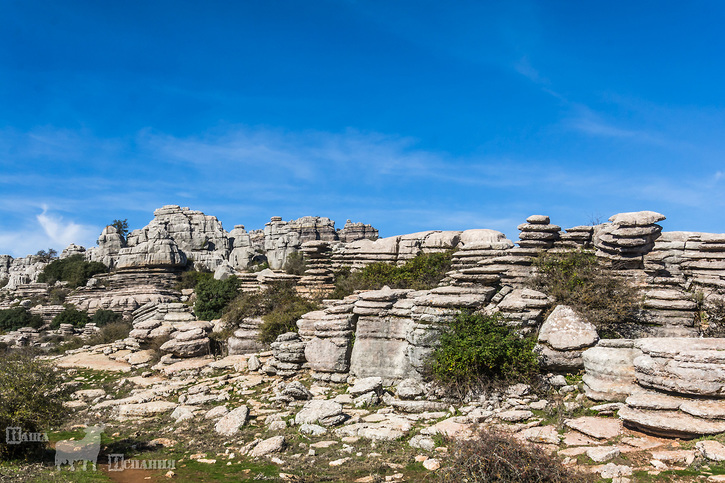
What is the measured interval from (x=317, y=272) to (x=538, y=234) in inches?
374

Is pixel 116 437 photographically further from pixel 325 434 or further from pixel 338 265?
pixel 338 265

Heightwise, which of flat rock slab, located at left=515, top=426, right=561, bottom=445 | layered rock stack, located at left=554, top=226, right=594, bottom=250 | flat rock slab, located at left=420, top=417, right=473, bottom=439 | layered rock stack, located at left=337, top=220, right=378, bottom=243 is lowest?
flat rock slab, located at left=420, top=417, right=473, bottom=439

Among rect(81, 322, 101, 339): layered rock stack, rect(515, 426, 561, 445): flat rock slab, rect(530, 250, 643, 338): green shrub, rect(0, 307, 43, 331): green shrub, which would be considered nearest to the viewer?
rect(515, 426, 561, 445): flat rock slab

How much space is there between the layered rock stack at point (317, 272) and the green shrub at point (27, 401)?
458 inches

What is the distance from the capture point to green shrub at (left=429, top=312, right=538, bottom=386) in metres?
9.23

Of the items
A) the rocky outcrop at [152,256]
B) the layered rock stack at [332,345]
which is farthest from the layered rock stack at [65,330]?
the layered rock stack at [332,345]

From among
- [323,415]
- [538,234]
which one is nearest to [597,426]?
[323,415]

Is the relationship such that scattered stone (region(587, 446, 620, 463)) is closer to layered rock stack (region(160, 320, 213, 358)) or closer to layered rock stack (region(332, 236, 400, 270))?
layered rock stack (region(160, 320, 213, 358))

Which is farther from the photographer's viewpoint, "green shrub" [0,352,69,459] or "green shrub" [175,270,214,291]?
"green shrub" [175,270,214,291]

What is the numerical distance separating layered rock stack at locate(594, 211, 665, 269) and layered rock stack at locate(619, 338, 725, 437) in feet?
17.8

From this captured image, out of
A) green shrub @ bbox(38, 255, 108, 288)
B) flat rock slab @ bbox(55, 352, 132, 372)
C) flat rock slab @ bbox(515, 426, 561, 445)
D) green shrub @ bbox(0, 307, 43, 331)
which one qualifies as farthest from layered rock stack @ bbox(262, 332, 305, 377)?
green shrub @ bbox(38, 255, 108, 288)

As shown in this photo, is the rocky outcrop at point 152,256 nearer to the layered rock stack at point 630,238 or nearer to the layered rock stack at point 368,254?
the layered rock stack at point 368,254

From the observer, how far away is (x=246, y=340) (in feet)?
51.3

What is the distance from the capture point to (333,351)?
12164mm
